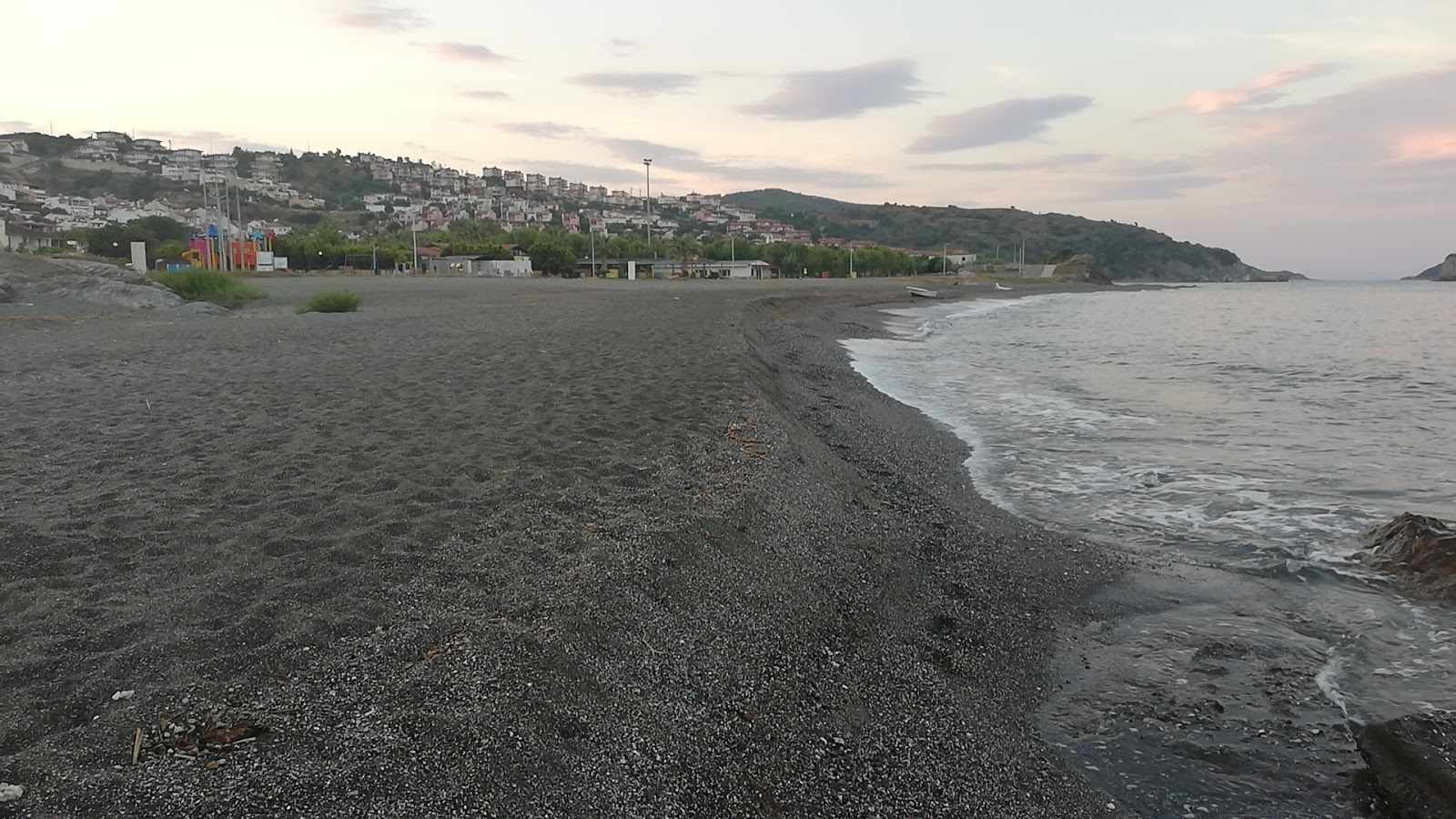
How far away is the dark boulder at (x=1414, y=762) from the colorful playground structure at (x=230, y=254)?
162 feet

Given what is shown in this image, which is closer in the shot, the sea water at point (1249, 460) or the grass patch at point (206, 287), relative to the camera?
the sea water at point (1249, 460)

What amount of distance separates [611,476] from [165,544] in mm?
2740

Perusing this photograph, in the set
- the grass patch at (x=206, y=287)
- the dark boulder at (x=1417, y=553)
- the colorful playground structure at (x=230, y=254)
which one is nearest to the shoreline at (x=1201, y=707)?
the dark boulder at (x=1417, y=553)

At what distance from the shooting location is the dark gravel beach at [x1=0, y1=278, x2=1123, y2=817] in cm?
266

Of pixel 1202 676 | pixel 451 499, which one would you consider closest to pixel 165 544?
pixel 451 499

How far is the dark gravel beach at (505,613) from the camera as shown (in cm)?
266

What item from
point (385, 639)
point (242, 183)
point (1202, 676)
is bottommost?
point (1202, 676)

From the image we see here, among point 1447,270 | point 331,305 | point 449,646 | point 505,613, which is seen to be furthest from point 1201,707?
point 1447,270

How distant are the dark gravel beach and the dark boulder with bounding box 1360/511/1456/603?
196cm

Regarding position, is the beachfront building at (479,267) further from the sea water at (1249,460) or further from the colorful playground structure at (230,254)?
the sea water at (1249,460)

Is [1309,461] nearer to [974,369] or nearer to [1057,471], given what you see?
[1057,471]

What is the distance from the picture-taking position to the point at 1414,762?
3180 mm

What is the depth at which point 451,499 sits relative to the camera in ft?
17.3

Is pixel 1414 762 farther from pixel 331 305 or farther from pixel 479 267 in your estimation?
pixel 479 267
